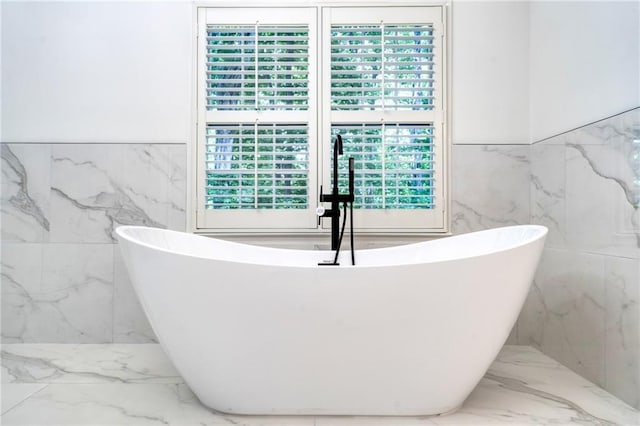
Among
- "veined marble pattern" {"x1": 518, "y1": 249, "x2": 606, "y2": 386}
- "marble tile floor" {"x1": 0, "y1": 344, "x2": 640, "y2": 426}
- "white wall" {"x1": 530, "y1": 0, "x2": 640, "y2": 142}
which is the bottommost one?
"marble tile floor" {"x1": 0, "y1": 344, "x2": 640, "y2": 426}

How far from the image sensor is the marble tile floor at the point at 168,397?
128cm

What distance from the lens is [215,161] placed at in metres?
2.06

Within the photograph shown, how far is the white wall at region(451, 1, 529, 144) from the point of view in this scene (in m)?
2.08

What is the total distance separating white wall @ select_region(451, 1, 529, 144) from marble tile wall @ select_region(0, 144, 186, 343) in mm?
1502

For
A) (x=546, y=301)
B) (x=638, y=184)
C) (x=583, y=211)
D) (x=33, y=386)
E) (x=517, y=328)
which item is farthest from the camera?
(x=517, y=328)

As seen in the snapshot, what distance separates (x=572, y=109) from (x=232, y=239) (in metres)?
1.69

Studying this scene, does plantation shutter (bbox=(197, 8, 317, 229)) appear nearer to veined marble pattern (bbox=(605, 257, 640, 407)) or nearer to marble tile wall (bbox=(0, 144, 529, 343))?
marble tile wall (bbox=(0, 144, 529, 343))

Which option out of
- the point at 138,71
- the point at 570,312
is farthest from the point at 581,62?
the point at 138,71

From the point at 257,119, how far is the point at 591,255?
1.61 m

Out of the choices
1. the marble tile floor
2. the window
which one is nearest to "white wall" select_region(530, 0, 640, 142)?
the window

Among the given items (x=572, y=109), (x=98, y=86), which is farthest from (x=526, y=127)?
(x=98, y=86)

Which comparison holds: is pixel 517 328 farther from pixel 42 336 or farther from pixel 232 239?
pixel 42 336

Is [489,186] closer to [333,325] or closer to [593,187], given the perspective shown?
[593,187]

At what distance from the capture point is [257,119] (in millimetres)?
2061
